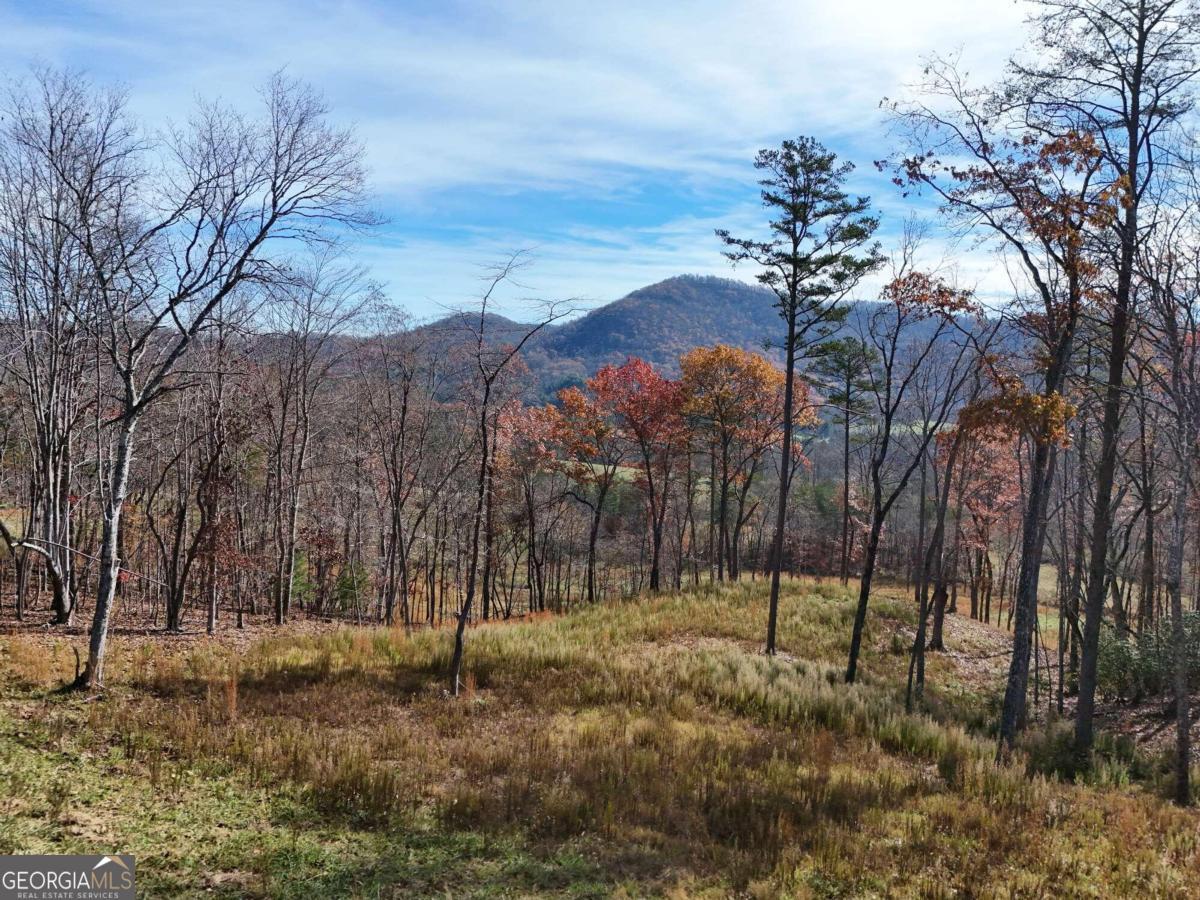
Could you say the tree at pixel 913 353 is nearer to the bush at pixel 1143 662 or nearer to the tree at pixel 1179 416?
the tree at pixel 1179 416

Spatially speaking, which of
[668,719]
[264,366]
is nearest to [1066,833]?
[668,719]

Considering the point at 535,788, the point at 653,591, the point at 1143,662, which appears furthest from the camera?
the point at 653,591

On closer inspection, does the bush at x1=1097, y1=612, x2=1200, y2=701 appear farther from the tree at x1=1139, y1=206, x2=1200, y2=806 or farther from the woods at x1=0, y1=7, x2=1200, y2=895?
the tree at x1=1139, y1=206, x2=1200, y2=806

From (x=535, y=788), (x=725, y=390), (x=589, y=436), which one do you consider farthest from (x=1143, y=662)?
(x=589, y=436)

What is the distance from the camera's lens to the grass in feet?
21.9

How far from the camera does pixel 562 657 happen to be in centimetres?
1591

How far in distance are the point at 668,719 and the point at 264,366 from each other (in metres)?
18.8

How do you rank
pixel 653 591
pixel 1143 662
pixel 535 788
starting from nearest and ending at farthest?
1. pixel 535 788
2. pixel 1143 662
3. pixel 653 591

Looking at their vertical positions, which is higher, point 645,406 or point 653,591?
point 645,406

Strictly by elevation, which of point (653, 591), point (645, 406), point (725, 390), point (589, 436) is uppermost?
point (725, 390)

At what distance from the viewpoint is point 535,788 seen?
8.84m

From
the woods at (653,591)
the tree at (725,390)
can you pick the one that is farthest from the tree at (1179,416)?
the tree at (725,390)

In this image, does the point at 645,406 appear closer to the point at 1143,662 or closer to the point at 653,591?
the point at 653,591

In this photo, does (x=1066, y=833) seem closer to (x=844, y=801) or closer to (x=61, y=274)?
(x=844, y=801)
